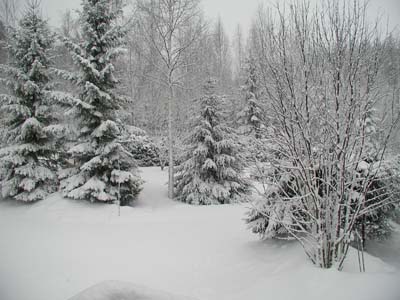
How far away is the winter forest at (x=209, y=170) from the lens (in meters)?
3.03

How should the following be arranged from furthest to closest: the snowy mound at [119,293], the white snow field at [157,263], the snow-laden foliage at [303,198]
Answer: the snow-laden foliage at [303,198] → the white snow field at [157,263] → the snowy mound at [119,293]

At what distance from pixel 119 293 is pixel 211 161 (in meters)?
6.75

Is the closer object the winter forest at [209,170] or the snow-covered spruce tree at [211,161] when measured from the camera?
the winter forest at [209,170]

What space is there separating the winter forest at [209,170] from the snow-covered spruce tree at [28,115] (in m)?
0.05

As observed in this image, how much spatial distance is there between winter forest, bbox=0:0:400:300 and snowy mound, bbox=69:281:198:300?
0.06 ft

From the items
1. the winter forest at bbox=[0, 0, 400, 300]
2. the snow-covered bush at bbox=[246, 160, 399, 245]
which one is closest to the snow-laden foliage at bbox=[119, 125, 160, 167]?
the winter forest at bbox=[0, 0, 400, 300]

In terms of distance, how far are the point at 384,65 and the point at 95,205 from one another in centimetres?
761

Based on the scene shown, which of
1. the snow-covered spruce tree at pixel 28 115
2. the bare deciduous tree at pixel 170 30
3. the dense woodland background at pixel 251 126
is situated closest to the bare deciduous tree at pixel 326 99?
the dense woodland background at pixel 251 126

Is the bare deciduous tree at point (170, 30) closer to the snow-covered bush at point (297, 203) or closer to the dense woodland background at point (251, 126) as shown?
the dense woodland background at point (251, 126)

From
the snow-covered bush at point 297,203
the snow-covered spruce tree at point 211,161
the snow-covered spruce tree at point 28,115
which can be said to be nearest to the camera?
the snow-covered bush at point 297,203

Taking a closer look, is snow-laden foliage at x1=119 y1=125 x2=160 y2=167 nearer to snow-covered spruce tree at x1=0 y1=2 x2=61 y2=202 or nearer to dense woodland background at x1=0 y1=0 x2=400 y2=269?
dense woodland background at x1=0 y1=0 x2=400 y2=269

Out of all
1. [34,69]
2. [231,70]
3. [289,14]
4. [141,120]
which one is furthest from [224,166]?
[231,70]

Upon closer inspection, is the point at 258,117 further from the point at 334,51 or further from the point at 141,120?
the point at 334,51

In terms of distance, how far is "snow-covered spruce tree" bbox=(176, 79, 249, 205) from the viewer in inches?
358
